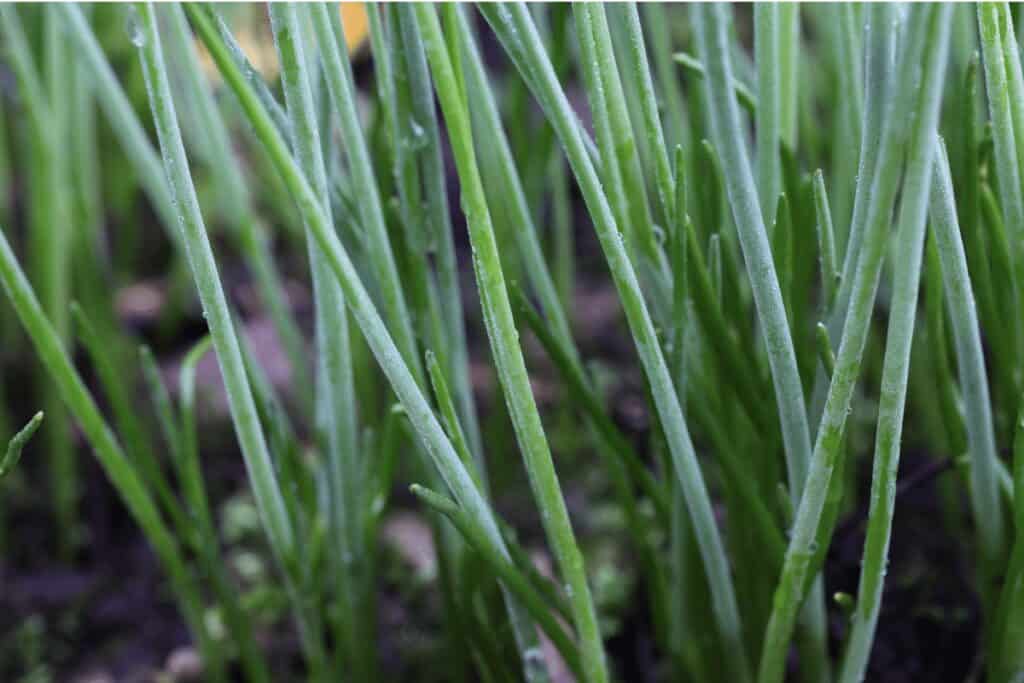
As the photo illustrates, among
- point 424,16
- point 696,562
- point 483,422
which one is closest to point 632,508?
point 696,562

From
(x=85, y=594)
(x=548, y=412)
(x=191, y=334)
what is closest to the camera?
(x=85, y=594)

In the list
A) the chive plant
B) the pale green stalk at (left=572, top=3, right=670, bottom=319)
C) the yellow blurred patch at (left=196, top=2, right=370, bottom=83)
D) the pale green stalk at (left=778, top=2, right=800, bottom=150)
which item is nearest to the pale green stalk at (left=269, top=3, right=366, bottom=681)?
the chive plant

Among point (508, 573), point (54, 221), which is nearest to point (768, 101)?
point (508, 573)

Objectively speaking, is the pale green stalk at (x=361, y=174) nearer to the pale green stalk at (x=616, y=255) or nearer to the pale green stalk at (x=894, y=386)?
the pale green stalk at (x=616, y=255)

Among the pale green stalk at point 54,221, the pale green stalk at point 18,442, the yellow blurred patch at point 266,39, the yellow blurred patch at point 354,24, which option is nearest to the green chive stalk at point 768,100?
the pale green stalk at point 18,442

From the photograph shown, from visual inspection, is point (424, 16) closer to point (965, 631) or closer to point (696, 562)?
point (696, 562)

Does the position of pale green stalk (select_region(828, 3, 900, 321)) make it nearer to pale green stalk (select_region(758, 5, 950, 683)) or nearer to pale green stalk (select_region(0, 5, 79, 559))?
pale green stalk (select_region(758, 5, 950, 683))

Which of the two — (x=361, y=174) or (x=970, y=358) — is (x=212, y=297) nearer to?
(x=361, y=174)
